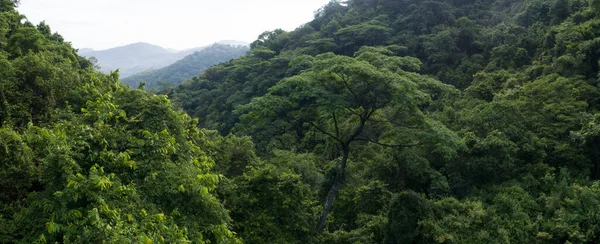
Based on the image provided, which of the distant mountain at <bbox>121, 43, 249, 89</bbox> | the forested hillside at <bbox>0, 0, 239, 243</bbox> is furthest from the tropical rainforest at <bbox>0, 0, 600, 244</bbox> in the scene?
the distant mountain at <bbox>121, 43, 249, 89</bbox>

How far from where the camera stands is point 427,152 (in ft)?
40.6

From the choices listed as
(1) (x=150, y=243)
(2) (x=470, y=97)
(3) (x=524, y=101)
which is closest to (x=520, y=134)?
(3) (x=524, y=101)

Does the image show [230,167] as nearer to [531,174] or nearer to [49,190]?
[49,190]

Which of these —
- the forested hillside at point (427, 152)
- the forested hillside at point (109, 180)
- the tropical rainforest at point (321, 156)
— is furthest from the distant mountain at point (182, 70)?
the forested hillside at point (109, 180)

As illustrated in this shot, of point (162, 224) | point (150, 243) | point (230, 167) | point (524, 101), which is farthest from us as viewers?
point (524, 101)

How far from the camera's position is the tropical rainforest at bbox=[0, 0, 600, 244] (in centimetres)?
484

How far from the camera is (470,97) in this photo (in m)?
18.0

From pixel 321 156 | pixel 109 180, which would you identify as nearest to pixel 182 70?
pixel 321 156

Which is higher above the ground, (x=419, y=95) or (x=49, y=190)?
(x=49, y=190)

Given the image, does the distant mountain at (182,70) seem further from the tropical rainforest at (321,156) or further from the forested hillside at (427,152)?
the forested hillside at (427,152)

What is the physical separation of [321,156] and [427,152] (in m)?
5.21

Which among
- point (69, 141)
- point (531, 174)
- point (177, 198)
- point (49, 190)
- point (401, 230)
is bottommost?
point (531, 174)

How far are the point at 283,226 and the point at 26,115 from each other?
590 centimetres

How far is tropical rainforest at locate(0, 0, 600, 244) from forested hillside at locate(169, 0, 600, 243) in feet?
0.17
